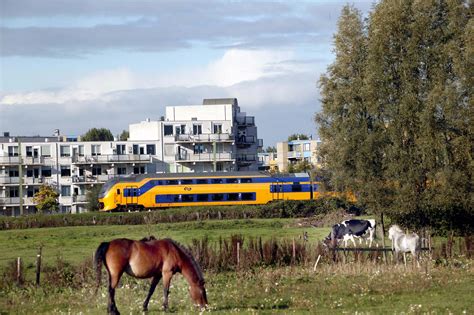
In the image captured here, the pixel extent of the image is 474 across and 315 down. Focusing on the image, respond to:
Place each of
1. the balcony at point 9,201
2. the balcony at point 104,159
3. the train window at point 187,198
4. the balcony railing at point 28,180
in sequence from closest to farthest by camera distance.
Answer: the train window at point 187,198
the balcony at point 9,201
the balcony railing at point 28,180
the balcony at point 104,159

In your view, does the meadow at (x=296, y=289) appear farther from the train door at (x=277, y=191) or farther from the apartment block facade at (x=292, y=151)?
the apartment block facade at (x=292, y=151)

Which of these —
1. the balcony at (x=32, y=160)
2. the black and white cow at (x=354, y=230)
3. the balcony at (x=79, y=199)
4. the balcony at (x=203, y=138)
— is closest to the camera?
the black and white cow at (x=354, y=230)

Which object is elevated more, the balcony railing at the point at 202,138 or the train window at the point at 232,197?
the balcony railing at the point at 202,138

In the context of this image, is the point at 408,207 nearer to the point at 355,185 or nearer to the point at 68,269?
the point at 355,185

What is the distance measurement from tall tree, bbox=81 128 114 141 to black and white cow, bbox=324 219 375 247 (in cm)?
11343

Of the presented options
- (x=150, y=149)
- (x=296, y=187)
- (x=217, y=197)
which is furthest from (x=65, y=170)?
(x=296, y=187)

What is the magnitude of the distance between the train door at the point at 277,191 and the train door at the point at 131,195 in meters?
12.6

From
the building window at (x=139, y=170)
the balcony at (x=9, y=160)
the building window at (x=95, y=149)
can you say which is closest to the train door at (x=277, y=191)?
the building window at (x=139, y=170)

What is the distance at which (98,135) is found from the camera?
530 feet

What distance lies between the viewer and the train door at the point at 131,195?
85938 mm

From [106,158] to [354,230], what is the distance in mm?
69848

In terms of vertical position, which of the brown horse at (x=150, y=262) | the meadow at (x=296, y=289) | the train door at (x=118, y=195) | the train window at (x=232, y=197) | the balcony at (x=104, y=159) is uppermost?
the balcony at (x=104, y=159)

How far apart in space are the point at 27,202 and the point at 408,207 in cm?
7741

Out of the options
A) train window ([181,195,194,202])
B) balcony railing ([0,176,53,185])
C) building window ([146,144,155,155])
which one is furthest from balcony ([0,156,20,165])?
train window ([181,195,194,202])
